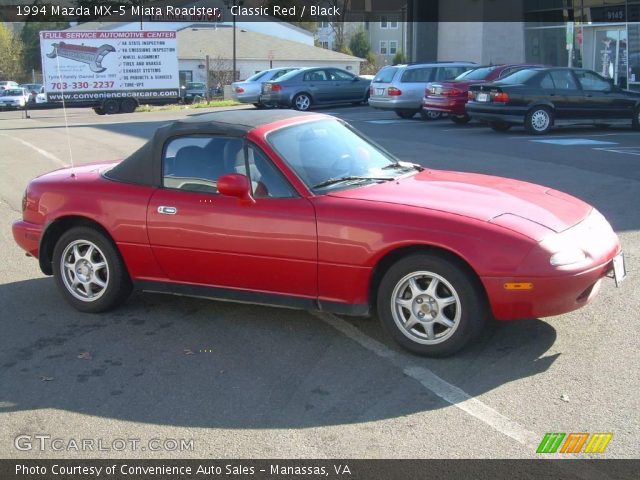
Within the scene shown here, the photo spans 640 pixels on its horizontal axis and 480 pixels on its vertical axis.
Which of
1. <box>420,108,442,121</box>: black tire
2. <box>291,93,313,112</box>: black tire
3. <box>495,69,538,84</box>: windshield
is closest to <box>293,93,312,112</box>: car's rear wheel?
<box>291,93,313,112</box>: black tire

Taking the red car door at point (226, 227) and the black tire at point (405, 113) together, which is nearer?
the red car door at point (226, 227)

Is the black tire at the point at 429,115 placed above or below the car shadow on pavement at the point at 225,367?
above

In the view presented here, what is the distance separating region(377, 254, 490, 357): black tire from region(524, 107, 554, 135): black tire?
44.8ft

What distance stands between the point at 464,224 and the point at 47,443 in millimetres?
2638

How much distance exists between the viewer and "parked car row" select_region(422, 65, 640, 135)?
57.2 feet

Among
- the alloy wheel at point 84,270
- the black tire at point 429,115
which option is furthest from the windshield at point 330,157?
the black tire at point 429,115

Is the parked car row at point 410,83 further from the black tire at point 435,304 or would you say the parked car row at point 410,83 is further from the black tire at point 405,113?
the black tire at point 435,304

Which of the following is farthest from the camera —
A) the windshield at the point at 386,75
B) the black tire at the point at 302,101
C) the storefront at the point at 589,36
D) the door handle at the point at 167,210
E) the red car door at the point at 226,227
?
the black tire at the point at 302,101

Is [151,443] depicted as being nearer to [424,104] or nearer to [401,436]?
[401,436]

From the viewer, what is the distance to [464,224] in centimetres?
469

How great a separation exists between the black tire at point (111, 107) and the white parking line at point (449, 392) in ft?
108

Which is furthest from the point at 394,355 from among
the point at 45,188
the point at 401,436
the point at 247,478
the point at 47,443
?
the point at 45,188

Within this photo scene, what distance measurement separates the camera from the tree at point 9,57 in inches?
2987
